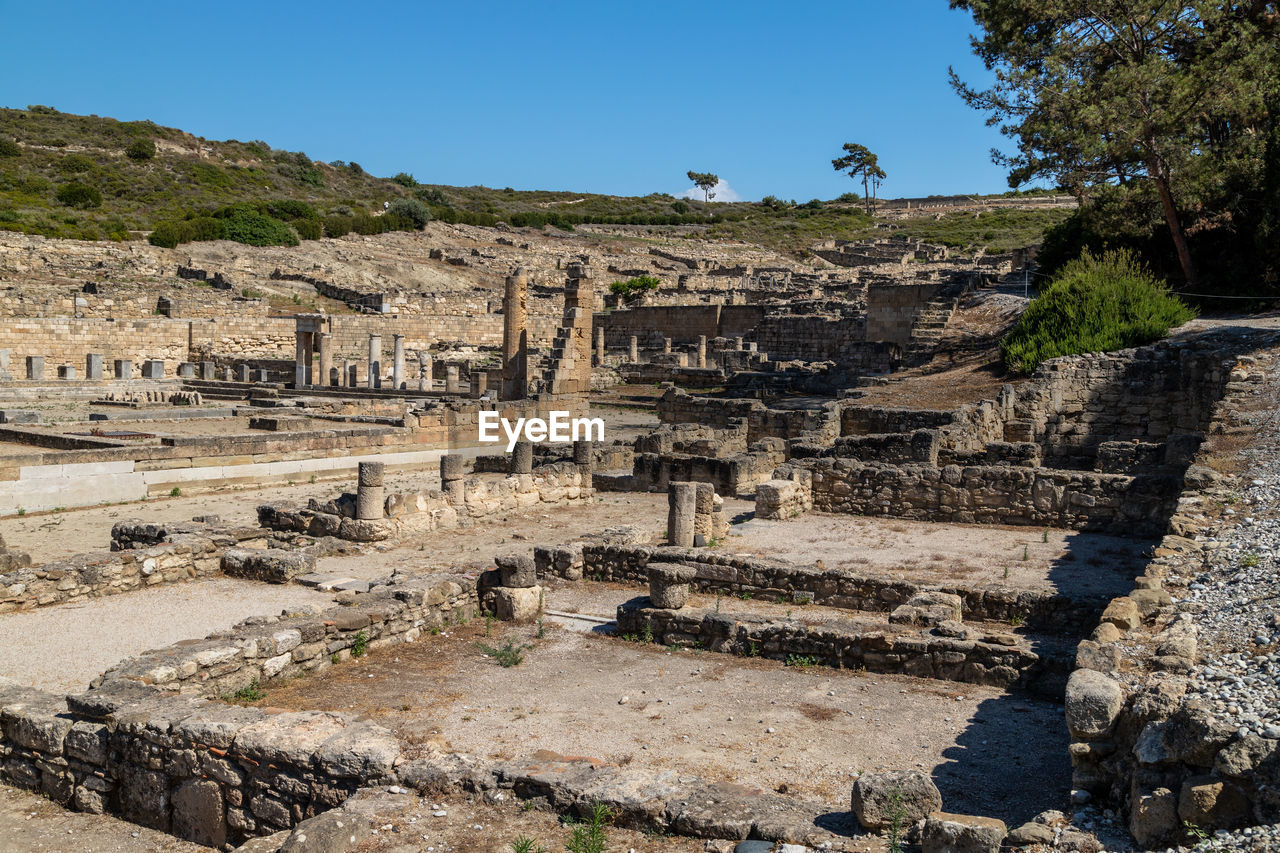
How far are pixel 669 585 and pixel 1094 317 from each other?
57.0 ft

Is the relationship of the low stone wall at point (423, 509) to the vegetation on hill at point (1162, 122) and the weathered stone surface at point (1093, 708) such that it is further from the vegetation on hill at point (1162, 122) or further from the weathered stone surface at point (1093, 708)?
the vegetation on hill at point (1162, 122)

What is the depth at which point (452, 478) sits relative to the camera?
15570 mm

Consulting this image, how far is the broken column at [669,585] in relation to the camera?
934cm

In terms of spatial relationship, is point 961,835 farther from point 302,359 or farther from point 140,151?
point 140,151

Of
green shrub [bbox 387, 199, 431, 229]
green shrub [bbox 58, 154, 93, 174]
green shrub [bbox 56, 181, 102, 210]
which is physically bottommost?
green shrub [bbox 56, 181, 102, 210]

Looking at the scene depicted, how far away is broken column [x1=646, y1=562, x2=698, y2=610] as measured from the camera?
9.34 meters

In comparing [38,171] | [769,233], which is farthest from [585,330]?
[769,233]

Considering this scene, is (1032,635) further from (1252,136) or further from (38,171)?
(38,171)

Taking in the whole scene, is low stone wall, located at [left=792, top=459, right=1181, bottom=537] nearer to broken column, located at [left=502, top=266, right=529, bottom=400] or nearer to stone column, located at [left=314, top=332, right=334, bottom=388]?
broken column, located at [left=502, top=266, right=529, bottom=400]

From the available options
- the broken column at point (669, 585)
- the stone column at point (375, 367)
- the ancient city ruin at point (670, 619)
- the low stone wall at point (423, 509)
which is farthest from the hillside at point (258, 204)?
the broken column at point (669, 585)

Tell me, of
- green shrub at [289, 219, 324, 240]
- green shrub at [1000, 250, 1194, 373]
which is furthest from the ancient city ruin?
green shrub at [289, 219, 324, 240]

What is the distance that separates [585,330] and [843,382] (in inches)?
308

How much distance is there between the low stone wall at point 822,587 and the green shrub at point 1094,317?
14.1 m

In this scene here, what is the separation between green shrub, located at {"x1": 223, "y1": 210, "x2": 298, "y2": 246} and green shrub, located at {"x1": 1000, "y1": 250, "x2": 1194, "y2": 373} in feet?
155
